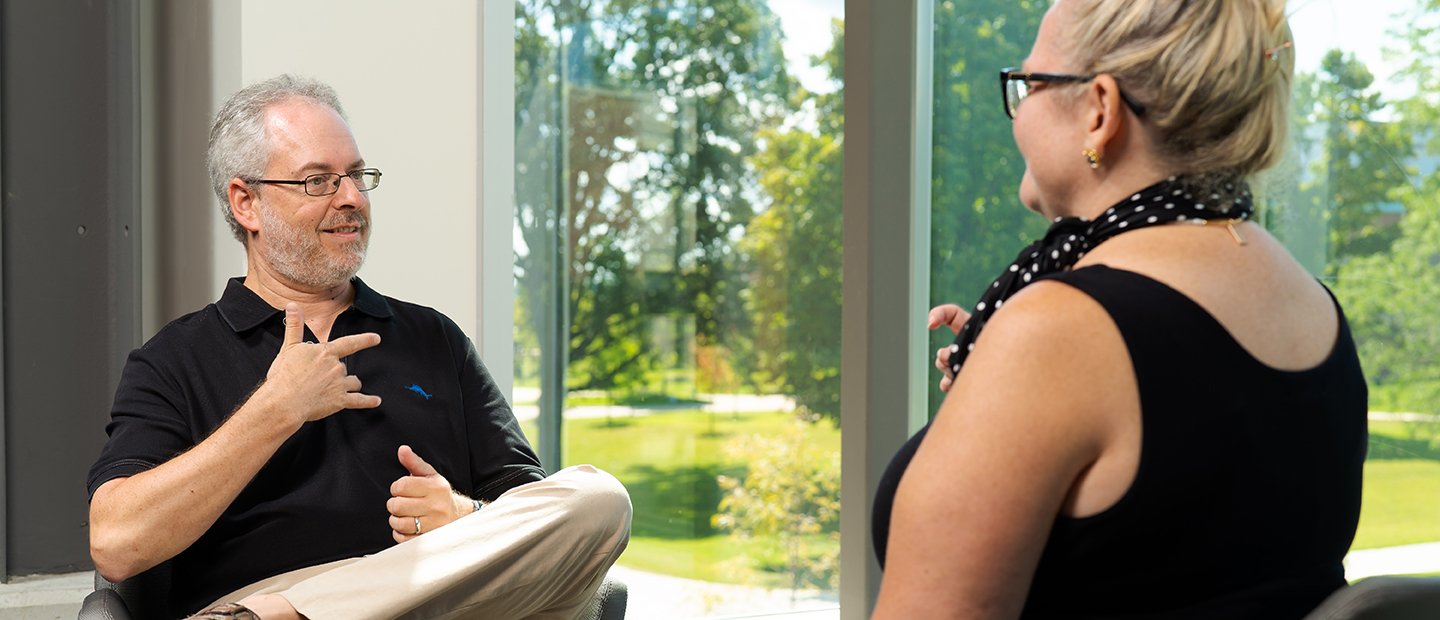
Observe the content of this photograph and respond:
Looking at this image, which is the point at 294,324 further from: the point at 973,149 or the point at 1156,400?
the point at 1156,400

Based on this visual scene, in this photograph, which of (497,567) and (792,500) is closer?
(497,567)

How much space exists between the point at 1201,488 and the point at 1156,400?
3.4 inches

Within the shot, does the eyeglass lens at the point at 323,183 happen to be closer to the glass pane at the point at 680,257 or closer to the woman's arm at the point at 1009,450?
the woman's arm at the point at 1009,450

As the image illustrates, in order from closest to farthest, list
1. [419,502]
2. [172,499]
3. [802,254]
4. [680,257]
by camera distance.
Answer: [172,499], [419,502], [802,254], [680,257]

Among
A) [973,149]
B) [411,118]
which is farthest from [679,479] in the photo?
[973,149]

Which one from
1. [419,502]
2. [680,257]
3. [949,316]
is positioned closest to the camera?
[949,316]

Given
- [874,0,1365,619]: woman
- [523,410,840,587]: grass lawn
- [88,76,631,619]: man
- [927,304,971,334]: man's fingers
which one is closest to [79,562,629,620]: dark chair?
[88,76,631,619]: man

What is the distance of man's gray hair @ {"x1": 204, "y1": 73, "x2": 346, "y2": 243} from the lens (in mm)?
2266

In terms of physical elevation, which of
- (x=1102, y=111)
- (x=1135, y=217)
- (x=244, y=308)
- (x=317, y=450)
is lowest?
(x=317, y=450)

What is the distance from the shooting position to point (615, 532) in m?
1.98

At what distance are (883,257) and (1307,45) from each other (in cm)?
84

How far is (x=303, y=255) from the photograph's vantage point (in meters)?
2.24

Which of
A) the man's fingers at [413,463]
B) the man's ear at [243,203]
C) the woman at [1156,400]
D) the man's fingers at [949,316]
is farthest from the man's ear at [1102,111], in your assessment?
the man's ear at [243,203]

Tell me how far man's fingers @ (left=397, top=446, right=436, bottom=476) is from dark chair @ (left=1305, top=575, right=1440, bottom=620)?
1.46 meters
